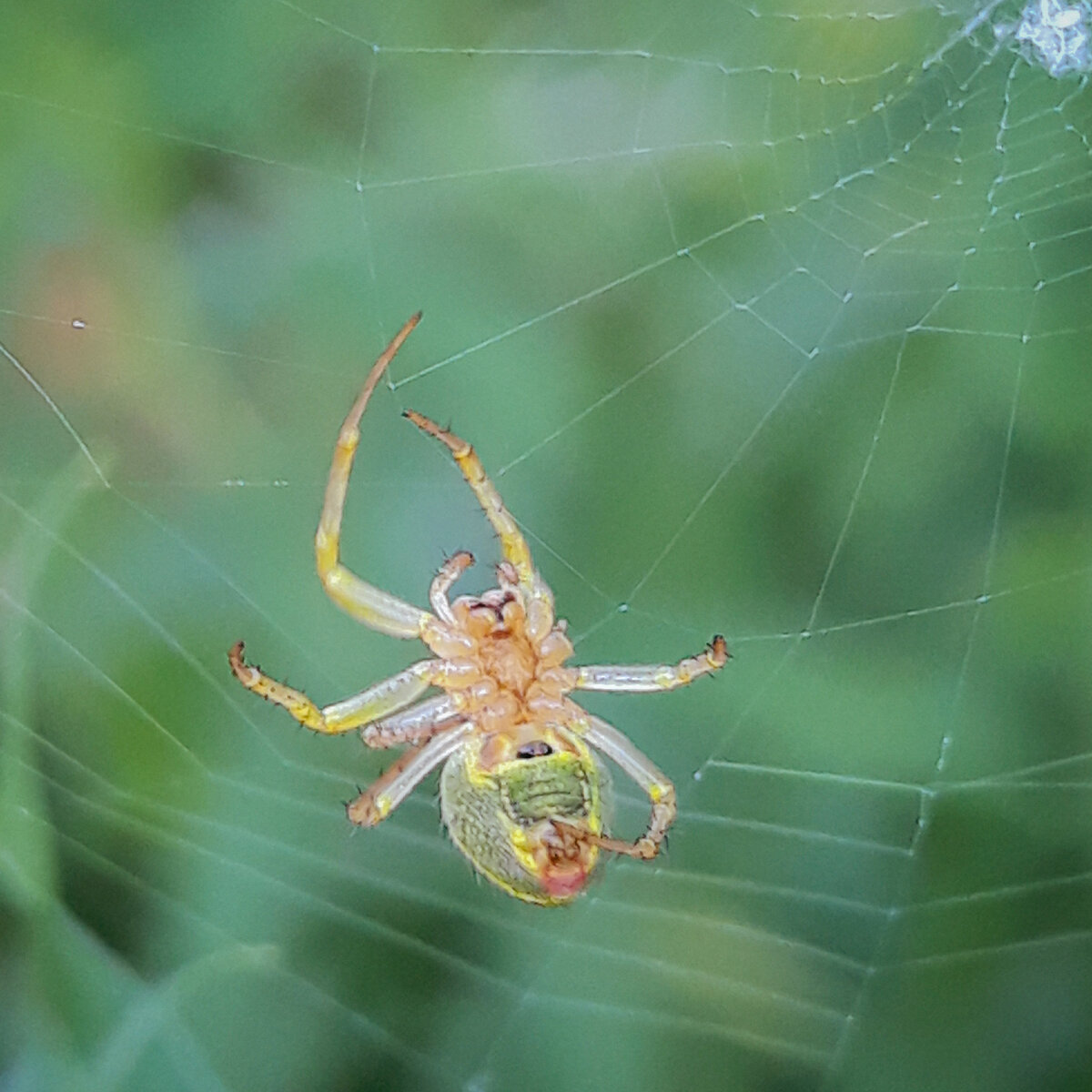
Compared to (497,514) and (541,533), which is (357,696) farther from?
(541,533)

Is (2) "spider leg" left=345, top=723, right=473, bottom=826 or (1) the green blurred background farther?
(1) the green blurred background

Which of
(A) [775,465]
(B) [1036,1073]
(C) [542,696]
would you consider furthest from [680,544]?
(B) [1036,1073]

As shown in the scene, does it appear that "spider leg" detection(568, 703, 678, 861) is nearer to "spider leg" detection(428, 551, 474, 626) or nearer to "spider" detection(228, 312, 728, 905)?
"spider" detection(228, 312, 728, 905)

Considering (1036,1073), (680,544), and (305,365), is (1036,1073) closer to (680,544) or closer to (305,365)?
(680,544)

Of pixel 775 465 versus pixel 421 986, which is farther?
pixel 775 465

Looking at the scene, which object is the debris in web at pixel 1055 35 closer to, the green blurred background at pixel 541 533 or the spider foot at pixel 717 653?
the green blurred background at pixel 541 533

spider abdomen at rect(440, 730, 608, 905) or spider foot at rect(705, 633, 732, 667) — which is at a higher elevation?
spider foot at rect(705, 633, 732, 667)

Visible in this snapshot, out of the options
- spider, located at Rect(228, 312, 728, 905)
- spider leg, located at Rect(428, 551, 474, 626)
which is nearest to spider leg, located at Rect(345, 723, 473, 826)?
spider, located at Rect(228, 312, 728, 905)
